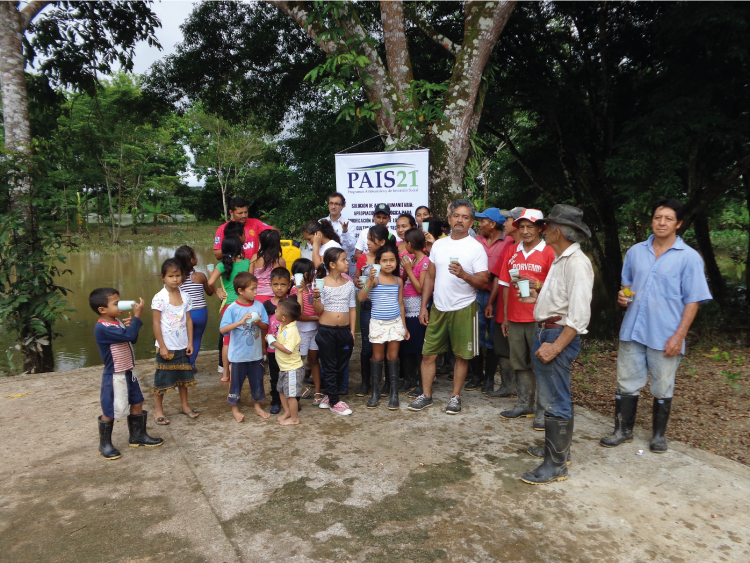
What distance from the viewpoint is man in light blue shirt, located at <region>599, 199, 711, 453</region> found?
12.4ft

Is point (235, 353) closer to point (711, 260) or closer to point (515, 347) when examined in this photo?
point (515, 347)

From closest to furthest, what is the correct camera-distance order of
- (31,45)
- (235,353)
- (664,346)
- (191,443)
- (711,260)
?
1. (664,346)
2. (191,443)
3. (235,353)
4. (31,45)
5. (711,260)

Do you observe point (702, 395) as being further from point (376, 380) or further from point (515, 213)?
point (376, 380)

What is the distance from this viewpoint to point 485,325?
5480mm

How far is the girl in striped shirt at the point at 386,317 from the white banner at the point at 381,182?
1411mm

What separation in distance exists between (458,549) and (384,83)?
221 inches

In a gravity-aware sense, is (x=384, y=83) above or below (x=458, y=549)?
above

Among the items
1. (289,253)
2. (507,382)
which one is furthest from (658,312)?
(289,253)

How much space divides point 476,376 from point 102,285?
13487 millimetres

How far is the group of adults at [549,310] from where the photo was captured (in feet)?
11.5

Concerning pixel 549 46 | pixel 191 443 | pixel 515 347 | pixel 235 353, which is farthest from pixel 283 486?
pixel 549 46

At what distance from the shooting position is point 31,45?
800cm

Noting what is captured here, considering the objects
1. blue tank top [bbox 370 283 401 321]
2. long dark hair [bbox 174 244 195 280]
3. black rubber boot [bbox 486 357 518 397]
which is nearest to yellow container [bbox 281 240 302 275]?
long dark hair [bbox 174 244 195 280]

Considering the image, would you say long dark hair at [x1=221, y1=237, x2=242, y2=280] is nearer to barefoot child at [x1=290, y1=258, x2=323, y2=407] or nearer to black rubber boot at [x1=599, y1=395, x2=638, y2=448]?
barefoot child at [x1=290, y1=258, x2=323, y2=407]
